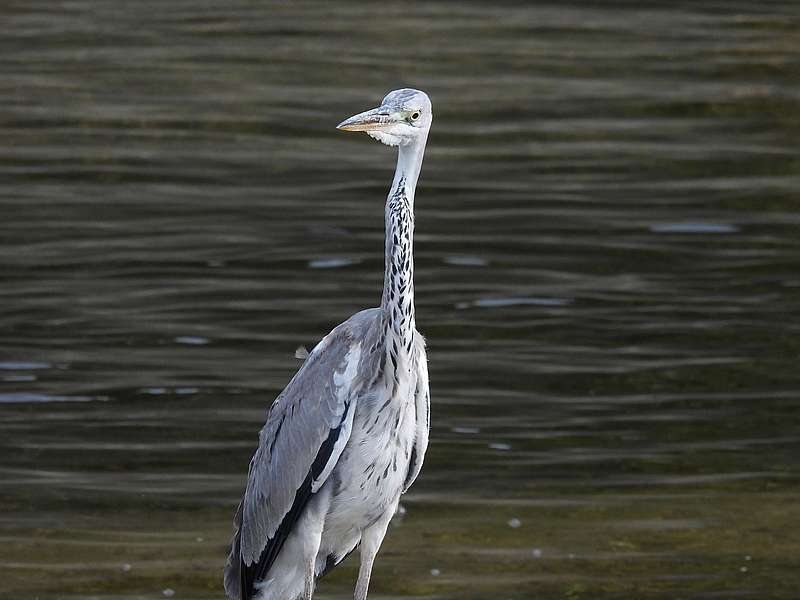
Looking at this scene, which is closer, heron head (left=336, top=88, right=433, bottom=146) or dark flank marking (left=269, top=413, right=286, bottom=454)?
heron head (left=336, top=88, right=433, bottom=146)

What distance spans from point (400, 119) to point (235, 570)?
1.21 metres

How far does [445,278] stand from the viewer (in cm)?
655

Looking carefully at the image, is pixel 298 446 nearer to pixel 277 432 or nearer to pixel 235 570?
pixel 277 432

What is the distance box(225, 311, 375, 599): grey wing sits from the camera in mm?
3562

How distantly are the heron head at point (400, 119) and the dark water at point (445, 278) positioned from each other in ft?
5.02

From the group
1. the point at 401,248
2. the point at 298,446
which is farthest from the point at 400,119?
the point at 298,446

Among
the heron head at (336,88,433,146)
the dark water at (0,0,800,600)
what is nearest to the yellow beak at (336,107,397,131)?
the heron head at (336,88,433,146)

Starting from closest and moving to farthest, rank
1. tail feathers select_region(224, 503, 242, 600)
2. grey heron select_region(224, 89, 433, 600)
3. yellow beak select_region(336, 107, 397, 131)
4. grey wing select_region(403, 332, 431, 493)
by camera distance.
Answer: yellow beak select_region(336, 107, 397, 131) < grey heron select_region(224, 89, 433, 600) < grey wing select_region(403, 332, 431, 493) < tail feathers select_region(224, 503, 242, 600)

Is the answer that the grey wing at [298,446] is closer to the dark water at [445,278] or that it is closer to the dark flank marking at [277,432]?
the dark flank marking at [277,432]

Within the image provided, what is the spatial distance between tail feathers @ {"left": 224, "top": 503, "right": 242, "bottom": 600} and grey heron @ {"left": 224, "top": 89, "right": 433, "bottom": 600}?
0.03 meters

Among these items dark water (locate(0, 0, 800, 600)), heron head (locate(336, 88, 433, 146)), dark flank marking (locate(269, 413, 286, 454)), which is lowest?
dark water (locate(0, 0, 800, 600))

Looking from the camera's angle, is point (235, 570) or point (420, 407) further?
point (235, 570)

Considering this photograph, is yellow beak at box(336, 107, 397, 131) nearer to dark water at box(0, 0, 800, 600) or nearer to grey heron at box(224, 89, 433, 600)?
grey heron at box(224, 89, 433, 600)

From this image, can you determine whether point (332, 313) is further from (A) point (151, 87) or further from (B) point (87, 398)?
(A) point (151, 87)
